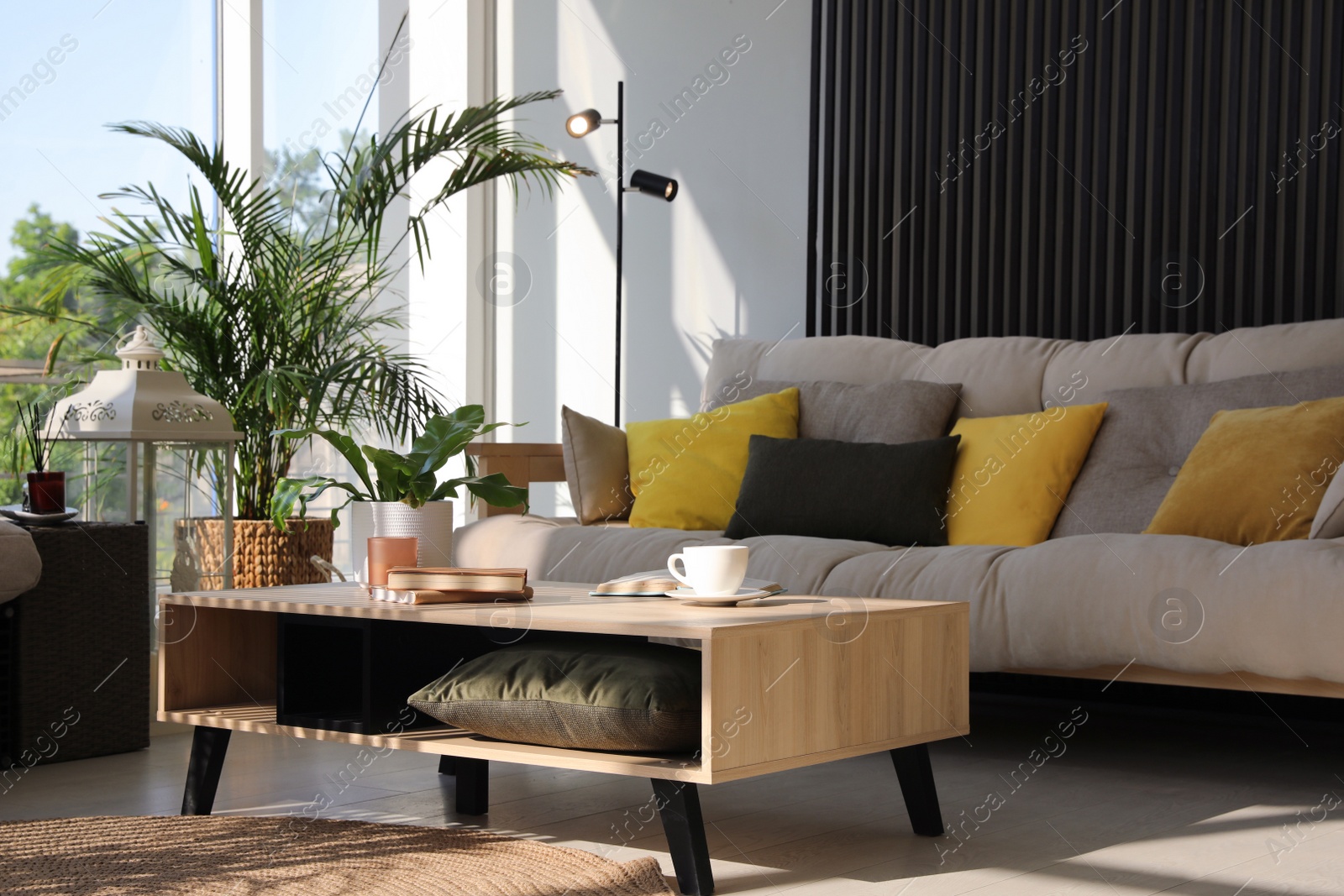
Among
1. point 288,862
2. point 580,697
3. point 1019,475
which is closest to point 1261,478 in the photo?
point 1019,475

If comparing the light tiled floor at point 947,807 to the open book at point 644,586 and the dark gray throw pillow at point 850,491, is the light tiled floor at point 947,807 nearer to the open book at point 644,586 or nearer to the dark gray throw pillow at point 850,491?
the open book at point 644,586

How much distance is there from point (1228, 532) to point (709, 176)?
2479 millimetres

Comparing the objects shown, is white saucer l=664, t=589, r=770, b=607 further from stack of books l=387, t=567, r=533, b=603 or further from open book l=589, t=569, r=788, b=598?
stack of books l=387, t=567, r=533, b=603

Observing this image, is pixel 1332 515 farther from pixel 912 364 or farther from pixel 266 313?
pixel 266 313

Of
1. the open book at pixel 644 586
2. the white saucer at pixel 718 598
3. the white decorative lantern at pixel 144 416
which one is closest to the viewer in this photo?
the white saucer at pixel 718 598

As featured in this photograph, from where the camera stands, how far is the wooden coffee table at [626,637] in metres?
1.75

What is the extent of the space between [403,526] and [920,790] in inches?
36.3

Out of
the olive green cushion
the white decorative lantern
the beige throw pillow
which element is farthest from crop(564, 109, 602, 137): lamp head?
the olive green cushion

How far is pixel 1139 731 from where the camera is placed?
3.15m

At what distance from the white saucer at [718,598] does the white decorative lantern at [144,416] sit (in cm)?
137

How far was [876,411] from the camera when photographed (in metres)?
3.49

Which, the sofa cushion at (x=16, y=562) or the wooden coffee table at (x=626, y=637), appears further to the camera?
the sofa cushion at (x=16, y=562)

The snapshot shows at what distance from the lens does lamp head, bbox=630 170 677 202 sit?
440 cm

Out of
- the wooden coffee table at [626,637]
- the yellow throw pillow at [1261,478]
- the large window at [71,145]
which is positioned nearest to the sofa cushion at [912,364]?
the yellow throw pillow at [1261,478]
